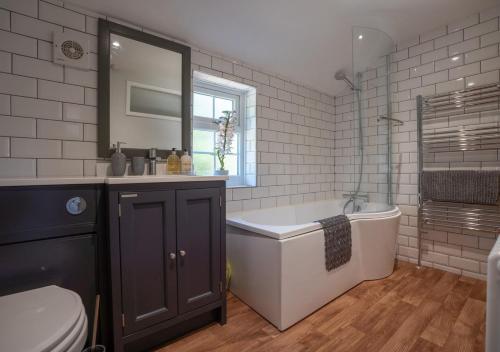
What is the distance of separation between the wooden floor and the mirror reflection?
1306mm

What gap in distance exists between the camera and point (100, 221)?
3.93ft

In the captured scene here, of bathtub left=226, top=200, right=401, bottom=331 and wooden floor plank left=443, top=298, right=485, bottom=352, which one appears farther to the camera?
bathtub left=226, top=200, right=401, bottom=331

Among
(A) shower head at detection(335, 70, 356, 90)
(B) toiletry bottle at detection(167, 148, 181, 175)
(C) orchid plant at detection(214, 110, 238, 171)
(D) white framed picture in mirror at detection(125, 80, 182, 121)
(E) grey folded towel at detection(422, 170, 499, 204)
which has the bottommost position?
(E) grey folded towel at detection(422, 170, 499, 204)

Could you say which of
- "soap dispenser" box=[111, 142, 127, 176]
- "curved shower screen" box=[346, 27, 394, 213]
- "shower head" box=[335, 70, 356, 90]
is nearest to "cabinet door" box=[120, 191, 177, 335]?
"soap dispenser" box=[111, 142, 127, 176]

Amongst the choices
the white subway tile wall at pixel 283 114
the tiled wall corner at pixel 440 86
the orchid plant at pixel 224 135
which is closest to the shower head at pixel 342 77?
the white subway tile wall at pixel 283 114

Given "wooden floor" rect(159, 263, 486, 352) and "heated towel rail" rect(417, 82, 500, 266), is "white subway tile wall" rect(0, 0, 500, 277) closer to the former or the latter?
"heated towel rail" rect(417, 82, 500, 266)

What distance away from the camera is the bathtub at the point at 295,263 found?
1502 mm

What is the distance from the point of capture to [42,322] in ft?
2.48

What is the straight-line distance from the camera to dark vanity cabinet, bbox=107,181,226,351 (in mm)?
1190

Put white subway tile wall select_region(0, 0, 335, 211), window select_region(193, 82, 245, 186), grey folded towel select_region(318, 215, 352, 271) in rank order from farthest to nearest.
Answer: window select_region(193, 82, 245, 186)
grey folded towel select_region(318, 215, 352, 271)
white subway tile wall select_region(0, 0, 335, 211)

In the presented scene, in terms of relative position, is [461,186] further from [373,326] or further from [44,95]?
[44,95]

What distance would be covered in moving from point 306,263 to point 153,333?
965 mm

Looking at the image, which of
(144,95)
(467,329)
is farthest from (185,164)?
(467,329)

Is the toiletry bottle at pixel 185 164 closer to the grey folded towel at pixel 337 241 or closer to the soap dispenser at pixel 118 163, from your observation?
the soap dispenser at pixel 118 163
